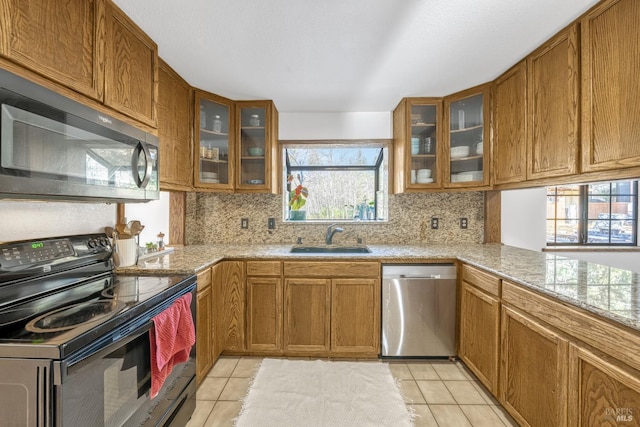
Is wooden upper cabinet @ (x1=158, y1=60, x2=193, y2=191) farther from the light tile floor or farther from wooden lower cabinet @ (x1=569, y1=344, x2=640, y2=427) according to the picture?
wooden lower cabinet @ (x1=569, y1=344, x2=640, y2=427)

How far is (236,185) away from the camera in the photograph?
2.78m

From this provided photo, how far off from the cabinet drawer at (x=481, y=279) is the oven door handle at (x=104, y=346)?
195 cm

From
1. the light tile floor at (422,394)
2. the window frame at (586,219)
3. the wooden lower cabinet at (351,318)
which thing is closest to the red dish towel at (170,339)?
the light tile floor at (422,394)

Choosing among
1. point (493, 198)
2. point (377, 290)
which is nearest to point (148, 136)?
point (377, 290)

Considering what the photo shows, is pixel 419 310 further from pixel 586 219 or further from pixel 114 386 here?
pixel 586 219

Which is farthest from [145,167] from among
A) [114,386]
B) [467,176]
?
[467,176]

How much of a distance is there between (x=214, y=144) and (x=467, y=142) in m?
2.35

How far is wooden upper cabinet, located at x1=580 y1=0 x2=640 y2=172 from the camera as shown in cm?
134

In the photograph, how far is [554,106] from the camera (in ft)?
5.96

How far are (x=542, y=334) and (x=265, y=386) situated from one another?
1.74m

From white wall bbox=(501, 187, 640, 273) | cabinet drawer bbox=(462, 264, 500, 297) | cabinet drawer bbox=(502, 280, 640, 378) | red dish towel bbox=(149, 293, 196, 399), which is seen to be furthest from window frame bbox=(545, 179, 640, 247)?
red dish towel bbox=(149, 293, 196, 399)

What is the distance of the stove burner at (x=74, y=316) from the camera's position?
3.26 ft

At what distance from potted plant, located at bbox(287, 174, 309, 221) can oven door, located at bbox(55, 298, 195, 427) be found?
1925mm

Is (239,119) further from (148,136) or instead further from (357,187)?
(357,187)
